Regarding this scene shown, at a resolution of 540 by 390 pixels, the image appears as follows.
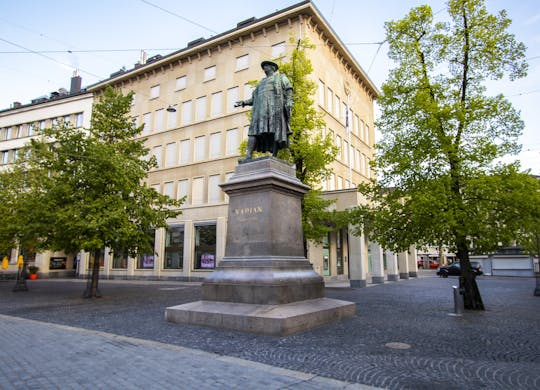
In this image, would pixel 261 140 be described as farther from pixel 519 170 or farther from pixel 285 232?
pixel 519 170

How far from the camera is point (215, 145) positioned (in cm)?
2953

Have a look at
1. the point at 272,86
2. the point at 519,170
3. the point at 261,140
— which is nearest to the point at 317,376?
the point at 261,140

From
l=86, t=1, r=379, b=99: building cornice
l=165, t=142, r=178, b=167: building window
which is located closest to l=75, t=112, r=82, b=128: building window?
l=86, t=1, r=379, b=99: building cornice

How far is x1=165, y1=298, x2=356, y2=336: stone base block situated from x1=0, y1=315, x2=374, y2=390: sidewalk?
1565 mm

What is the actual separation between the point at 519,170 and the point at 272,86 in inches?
305

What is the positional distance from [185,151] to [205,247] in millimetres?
8602

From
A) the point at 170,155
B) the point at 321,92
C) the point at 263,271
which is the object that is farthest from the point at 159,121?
the point at 263,271

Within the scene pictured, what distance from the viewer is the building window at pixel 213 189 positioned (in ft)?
94.3

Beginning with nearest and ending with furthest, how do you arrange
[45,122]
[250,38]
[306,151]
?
[306,151]
[250,38]
[45,122]

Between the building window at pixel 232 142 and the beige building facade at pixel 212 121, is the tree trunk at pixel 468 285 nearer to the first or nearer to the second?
the beige building facade at pixel 212 121

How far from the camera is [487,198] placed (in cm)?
1078

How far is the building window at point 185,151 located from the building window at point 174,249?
564 cm

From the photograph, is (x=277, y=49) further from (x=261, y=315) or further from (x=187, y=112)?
(x=261, y=315)

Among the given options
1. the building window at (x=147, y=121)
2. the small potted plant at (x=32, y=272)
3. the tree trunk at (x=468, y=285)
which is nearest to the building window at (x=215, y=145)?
the building window at (x=147, y=121)
